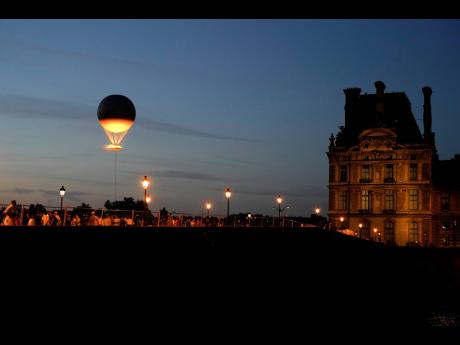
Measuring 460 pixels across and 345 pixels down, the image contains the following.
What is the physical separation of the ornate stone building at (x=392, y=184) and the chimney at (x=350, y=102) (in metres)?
1.40

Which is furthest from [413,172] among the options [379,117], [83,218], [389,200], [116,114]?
[116,114]

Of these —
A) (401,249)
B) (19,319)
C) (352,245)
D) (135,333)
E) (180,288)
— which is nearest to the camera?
(19,319)

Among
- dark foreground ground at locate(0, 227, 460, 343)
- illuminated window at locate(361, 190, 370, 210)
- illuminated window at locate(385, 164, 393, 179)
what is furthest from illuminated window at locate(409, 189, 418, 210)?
dark foreground ground at locate(0, 227, 460, 343)

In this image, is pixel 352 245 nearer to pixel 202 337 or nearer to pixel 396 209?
pixel 396 209

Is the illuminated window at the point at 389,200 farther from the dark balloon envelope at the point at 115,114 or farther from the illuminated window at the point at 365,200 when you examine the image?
the dark balloon envelope at the point at 115,114

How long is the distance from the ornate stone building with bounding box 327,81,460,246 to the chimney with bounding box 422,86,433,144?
15 cm

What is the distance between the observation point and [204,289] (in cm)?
3038

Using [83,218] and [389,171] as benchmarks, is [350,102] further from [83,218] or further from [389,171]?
[83,218]

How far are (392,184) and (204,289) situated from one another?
46.1 m

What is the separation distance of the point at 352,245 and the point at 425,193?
2418cm

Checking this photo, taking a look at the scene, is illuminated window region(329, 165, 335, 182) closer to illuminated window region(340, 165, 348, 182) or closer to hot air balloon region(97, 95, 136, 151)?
illuminated window region(340, 165, 348, 182)

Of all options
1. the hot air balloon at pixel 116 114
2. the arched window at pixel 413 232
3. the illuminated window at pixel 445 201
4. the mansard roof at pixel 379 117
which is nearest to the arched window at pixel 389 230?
the arched window at pixel 413 232
